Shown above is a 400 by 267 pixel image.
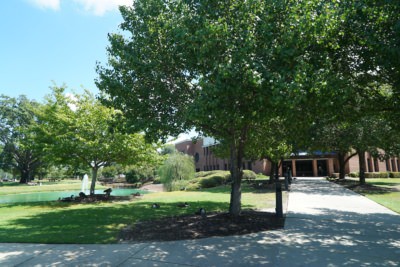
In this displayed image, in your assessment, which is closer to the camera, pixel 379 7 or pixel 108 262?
pixel 108 262

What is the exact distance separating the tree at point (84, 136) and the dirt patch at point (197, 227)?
24.6 ft

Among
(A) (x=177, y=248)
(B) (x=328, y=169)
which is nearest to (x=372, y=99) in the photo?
(A) (x=177, y=248)

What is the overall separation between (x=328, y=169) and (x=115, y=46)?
4748 cm

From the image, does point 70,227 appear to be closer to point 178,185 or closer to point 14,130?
point 178,185

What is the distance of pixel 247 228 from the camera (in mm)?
8352

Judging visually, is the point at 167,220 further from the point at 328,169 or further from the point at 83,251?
the point at 328,169

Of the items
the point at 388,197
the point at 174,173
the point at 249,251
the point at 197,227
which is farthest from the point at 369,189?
the point at 249,251

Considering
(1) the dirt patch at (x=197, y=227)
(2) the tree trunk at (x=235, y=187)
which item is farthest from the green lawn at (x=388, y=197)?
(2) the tree trunk at (x=235, y=187)

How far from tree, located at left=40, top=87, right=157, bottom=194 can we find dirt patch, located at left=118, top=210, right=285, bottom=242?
7487 millimetres

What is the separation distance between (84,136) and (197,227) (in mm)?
10638

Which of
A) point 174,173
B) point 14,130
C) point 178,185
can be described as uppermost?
point 14,130

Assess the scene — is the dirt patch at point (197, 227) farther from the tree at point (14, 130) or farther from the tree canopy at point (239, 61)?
the tree at point (14, 130)

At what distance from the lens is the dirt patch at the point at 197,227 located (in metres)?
7.62

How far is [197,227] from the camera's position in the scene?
8555mm
